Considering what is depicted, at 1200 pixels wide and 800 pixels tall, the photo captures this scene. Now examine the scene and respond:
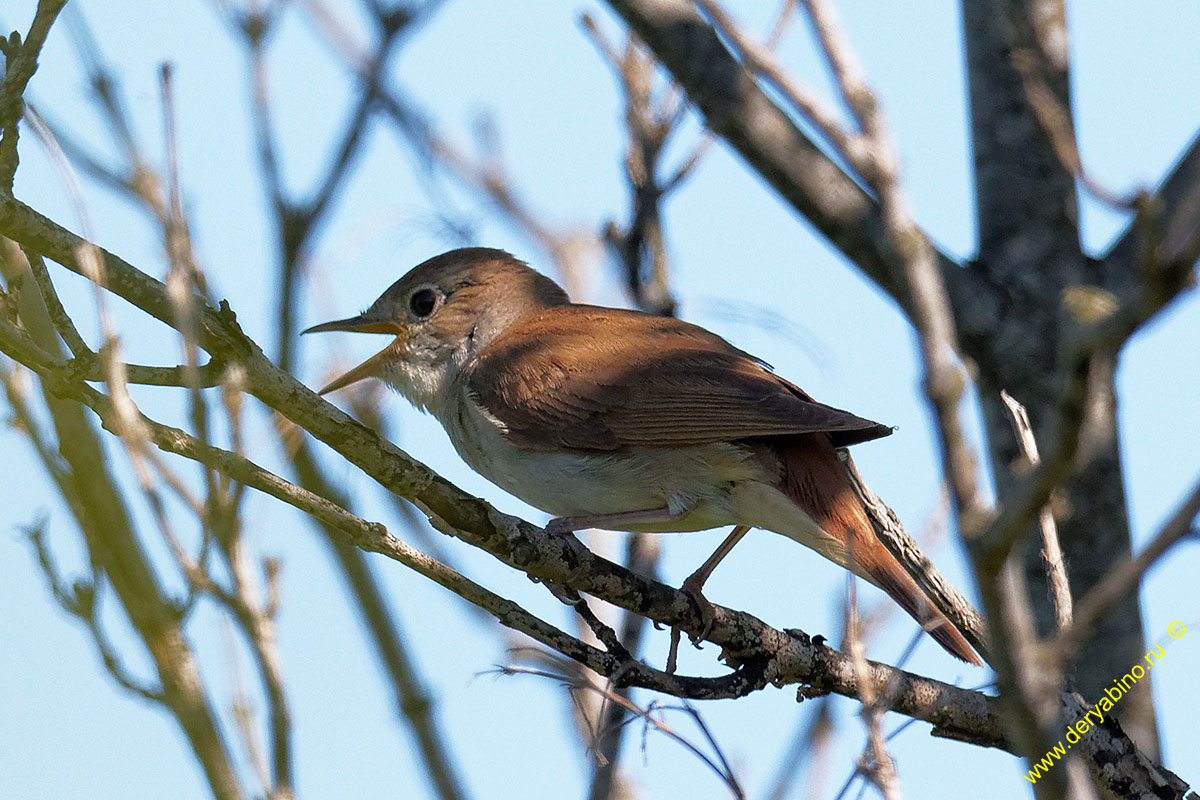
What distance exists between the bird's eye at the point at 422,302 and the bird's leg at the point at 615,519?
1.78 metres

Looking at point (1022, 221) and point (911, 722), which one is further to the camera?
Answer: point (1022, 221)

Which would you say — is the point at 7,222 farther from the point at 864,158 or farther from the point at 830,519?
the point at 830,519

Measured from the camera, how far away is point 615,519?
456 centimetres

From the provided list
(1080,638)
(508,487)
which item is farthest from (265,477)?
(508,487)

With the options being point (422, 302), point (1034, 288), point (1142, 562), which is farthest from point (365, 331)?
point (1142, 562)

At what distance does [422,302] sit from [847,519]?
2615 millimetres

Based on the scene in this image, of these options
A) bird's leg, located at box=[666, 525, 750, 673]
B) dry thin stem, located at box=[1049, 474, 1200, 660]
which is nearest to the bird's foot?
bird's leg, located at box=[666, 525, 750, 673]

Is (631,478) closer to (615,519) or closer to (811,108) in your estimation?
(615,519)

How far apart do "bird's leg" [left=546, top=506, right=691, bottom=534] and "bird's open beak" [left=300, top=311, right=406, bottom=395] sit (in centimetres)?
125

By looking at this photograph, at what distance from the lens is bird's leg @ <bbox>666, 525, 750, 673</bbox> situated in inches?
151

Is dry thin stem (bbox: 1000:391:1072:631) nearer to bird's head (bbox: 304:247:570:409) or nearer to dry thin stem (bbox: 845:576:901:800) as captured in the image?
dry thin stem (bbox: 845:576:901:800)

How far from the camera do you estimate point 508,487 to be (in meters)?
4.92

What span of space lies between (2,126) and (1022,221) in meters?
3.42

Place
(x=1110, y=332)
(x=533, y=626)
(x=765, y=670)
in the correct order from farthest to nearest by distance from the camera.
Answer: (x=765, y=670) < (x=533, y=626) < (x=1110, y=332)
